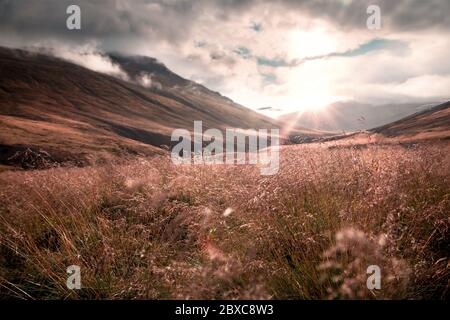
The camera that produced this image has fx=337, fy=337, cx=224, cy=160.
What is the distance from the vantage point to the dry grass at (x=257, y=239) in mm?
3102

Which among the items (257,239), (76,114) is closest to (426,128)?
(257,239)

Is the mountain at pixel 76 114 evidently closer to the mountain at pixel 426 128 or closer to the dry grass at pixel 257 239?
the dry grass at pixel 257 239

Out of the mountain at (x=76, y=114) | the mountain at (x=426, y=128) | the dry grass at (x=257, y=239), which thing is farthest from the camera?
the mountain at (x=426, y=128)

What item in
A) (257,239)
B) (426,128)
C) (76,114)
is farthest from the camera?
(76,114)

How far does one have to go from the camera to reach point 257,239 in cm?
386

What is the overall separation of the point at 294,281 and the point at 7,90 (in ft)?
443

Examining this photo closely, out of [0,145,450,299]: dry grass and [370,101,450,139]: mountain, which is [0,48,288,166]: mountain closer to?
[0,145,450,299]: dry grass

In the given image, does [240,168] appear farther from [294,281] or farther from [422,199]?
[294,281]

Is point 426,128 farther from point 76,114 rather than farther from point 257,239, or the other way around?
point 76,114

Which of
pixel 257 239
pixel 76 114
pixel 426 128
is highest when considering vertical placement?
pixel 76 114

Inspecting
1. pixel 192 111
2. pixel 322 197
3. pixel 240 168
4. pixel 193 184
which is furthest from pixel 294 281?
pixel 192 111

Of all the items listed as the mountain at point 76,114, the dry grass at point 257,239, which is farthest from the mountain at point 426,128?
the dry grass at point 257,239

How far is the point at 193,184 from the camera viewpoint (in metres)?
6.97

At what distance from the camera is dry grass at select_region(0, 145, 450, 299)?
3.10 m
